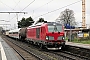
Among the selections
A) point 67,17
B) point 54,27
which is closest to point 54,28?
point 54,27

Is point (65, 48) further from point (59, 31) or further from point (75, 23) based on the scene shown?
point (75, 23)

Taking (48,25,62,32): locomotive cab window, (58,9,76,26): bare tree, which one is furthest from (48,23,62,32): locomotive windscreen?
(58,9,76,26): bare tree

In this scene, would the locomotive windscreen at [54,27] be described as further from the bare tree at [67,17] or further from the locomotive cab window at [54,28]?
the bare tree at [67,17]

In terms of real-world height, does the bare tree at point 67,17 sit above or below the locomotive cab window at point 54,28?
above

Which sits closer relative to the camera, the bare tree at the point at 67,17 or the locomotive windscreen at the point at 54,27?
the locomotive windscreen at the point at 54,27

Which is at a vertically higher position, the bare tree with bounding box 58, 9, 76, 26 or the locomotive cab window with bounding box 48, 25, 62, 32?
the bare tree with bounding box 58, 9, 76, 26

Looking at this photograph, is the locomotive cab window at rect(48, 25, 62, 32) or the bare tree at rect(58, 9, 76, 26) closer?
the locomotive cab window at rect(48, 25, 62, 32)

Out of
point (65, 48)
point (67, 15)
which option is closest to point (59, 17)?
point (67, 15)

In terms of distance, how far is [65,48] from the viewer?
2800cm

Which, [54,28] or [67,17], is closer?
[54,28]

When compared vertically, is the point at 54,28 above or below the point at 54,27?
below

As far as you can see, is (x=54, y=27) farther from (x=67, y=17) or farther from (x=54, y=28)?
(x=67, y=17)

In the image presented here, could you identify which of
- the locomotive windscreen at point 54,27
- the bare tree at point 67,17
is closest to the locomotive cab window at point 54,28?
the locomotive windscreen at point 54,27

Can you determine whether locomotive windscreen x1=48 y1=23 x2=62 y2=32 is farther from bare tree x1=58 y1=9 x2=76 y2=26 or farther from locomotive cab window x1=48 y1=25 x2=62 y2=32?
bare tree x1=58 y1=9 x2=76 y2=26
